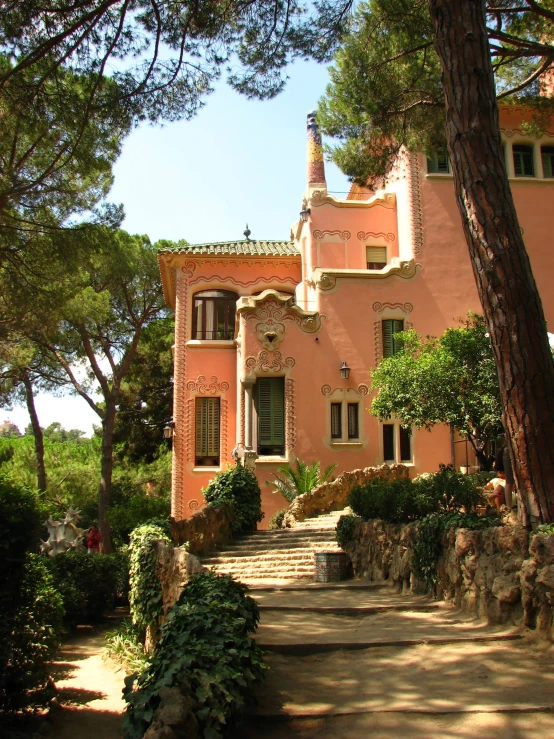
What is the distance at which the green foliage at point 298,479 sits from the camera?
18219 mm

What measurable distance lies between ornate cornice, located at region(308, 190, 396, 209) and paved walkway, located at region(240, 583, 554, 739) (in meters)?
16.4

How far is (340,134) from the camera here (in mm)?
13797

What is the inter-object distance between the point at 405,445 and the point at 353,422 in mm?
1724

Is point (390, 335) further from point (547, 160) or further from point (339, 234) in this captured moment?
point (547, 160)

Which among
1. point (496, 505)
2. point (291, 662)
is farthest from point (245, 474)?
point (291, 662)

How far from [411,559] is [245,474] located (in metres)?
7.98

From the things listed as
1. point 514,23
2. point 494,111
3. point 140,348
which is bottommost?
point 494,111

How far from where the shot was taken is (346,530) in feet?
42.9

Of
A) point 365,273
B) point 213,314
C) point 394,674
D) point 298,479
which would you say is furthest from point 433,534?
point 213,314

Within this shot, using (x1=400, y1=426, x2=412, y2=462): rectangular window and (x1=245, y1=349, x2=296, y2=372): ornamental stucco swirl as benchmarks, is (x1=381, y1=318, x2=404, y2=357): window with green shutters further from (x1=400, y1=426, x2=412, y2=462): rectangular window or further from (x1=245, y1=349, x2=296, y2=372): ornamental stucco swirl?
(x1=245, y1=349, x2=296, y2=372): ornamental stucco swirl

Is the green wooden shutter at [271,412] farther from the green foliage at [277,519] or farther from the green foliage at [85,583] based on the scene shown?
the green foliage at [85,583]

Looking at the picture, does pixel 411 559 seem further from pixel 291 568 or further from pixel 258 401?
pixel 258 401

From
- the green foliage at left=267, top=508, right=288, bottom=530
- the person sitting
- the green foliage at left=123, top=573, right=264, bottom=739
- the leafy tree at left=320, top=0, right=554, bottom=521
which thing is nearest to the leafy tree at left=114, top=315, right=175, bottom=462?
the green foliage at left=267, top=508, right=288, bottom=530

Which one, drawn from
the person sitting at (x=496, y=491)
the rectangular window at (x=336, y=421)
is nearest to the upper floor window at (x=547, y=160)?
the rectangular window at (x=336, y=421)
